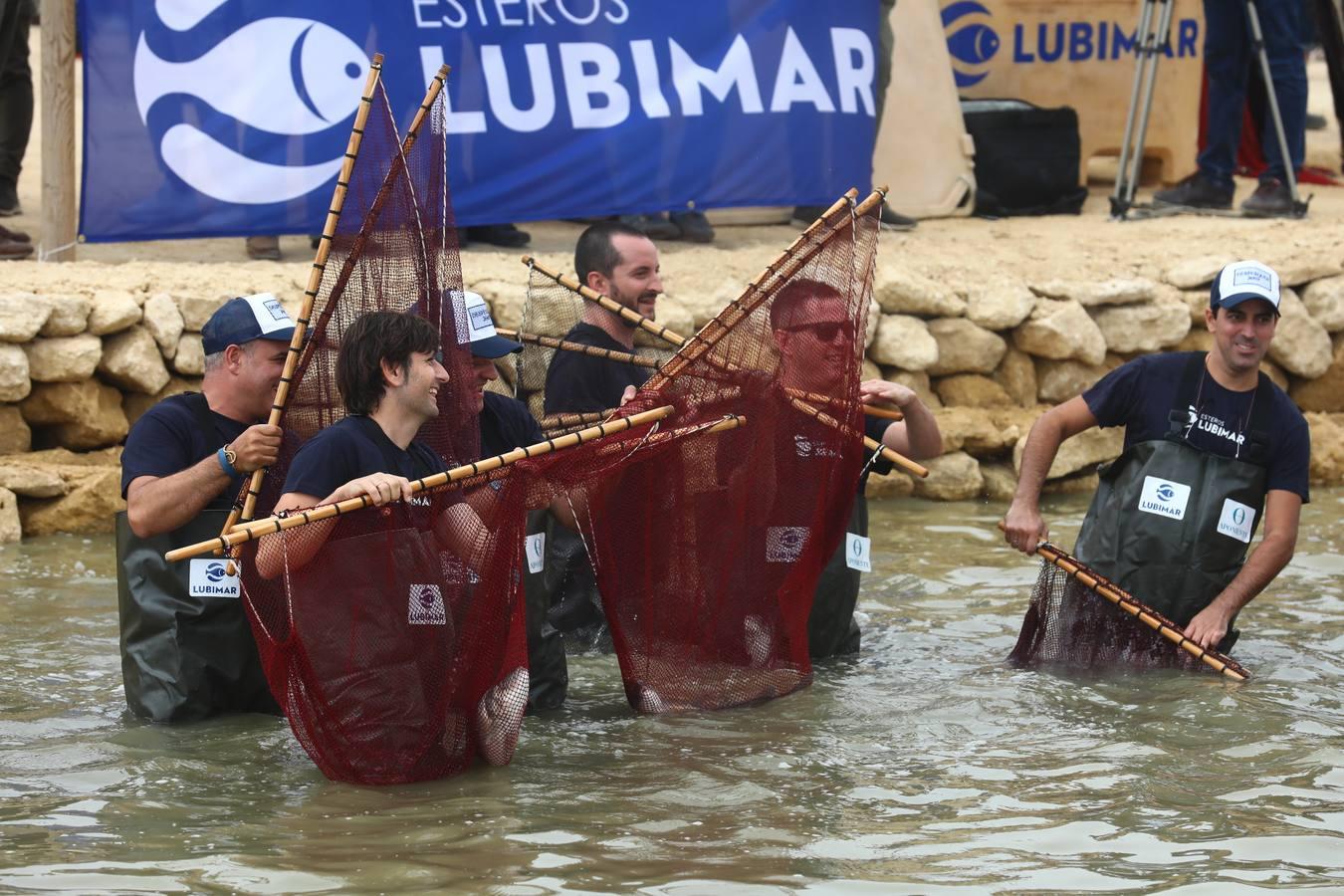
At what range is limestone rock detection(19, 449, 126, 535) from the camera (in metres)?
9.12

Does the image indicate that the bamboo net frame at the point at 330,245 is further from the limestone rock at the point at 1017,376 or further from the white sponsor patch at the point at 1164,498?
the limestone rock at the point at 1017,376

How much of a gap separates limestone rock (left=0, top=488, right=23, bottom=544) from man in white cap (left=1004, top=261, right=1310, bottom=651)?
184 inches

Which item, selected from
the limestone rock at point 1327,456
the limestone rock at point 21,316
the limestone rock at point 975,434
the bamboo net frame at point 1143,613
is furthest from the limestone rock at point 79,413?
the limestone rock at point 1327,456

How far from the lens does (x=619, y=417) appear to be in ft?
20.0

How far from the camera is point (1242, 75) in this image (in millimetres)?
12469

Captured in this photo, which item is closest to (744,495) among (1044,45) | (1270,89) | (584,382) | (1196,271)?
(584,382)

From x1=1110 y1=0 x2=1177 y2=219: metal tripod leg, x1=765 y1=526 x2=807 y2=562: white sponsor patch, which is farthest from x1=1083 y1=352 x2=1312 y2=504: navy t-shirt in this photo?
x1=1110 y1=0 x2=1177 y2=219: metal tripod leg

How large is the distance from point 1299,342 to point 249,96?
611 centimetres

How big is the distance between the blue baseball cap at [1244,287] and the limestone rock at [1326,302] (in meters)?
4.74

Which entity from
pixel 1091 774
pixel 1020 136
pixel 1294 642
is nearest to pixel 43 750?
pixel 1091 774

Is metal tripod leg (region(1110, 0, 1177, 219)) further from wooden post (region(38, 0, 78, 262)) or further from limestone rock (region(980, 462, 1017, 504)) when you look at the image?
wooden post (region(38, 0, 78, 262))

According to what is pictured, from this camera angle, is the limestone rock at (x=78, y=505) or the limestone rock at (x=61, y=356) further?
the limestone rock at (x=61, y=356)

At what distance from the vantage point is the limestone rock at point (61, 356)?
30.3 ft

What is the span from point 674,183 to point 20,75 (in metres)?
3.71
